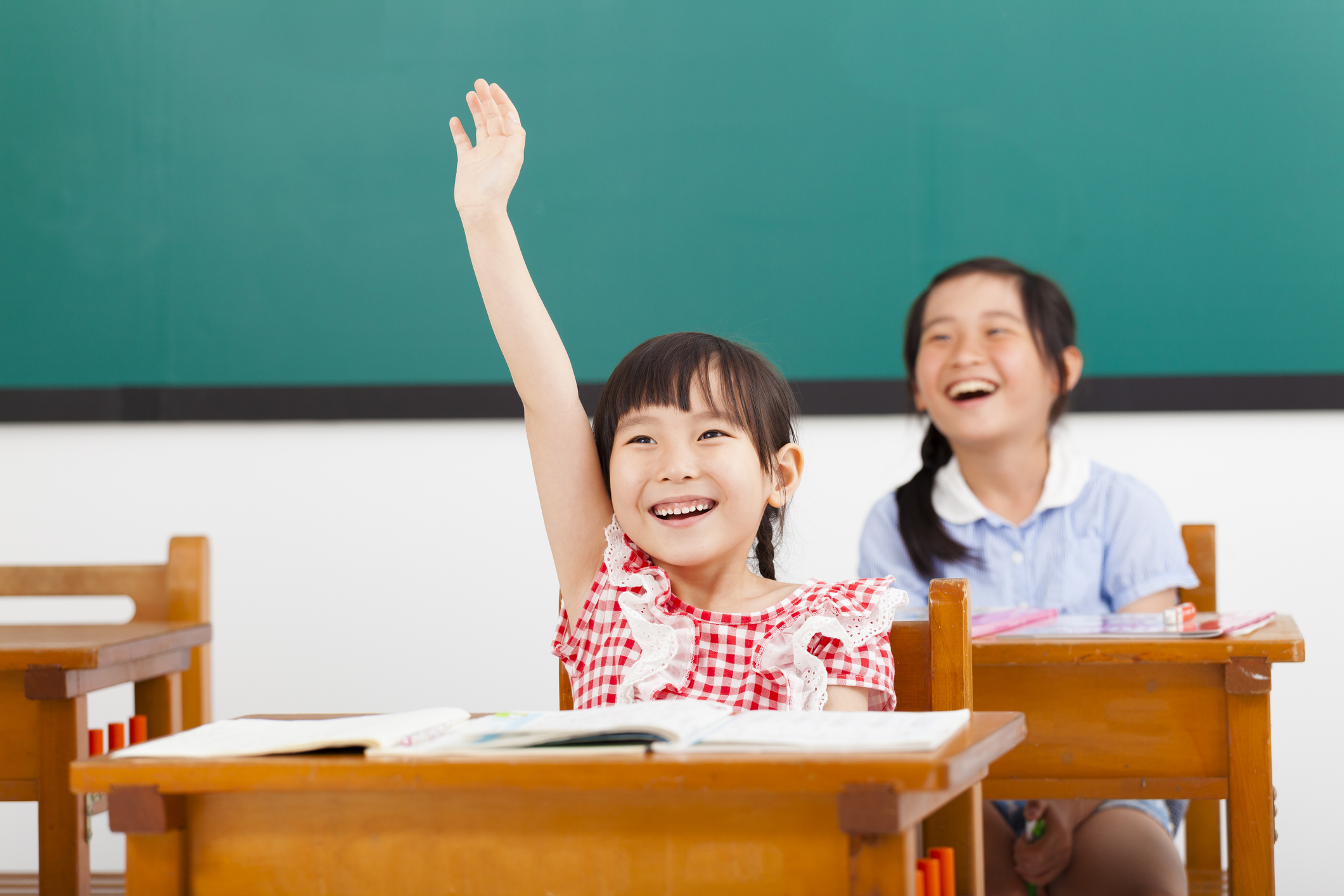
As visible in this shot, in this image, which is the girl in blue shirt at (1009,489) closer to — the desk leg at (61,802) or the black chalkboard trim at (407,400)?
the black chalkboard trim at (407,400)

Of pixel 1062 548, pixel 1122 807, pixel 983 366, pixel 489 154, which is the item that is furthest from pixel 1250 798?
pixel 489 154

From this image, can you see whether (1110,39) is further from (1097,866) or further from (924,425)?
(1097,866)

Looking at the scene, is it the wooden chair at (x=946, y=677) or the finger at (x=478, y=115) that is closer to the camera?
the wooden chair at (x=946, y=677)

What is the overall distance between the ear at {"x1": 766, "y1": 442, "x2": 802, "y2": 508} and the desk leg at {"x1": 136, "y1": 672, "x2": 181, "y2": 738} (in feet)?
2.90

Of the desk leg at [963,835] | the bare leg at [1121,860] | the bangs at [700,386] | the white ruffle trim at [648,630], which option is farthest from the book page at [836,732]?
the bare leg at [1121,860]

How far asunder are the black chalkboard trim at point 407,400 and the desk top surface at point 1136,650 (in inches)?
43.1

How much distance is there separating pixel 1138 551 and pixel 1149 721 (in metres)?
0.52

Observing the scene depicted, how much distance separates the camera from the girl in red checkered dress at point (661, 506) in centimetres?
119

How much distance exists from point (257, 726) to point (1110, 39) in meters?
2.15

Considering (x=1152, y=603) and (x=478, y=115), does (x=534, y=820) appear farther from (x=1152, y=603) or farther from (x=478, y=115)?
(x=1152, y=603)

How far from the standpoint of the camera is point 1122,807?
5.28 feet

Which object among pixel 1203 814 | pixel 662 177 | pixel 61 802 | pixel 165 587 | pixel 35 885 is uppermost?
pixel 662 177

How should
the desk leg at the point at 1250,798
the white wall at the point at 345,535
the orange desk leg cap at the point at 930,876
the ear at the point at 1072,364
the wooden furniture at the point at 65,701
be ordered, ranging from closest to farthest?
the orange desk leg cap at the point at 930,876
the desk leg at the point at 1250,798
the wooden furniture at the point at 65,701
the ear at the point at 1072,364
the white wall at the point at 345,535

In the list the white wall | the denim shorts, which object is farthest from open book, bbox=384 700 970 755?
the white wall
